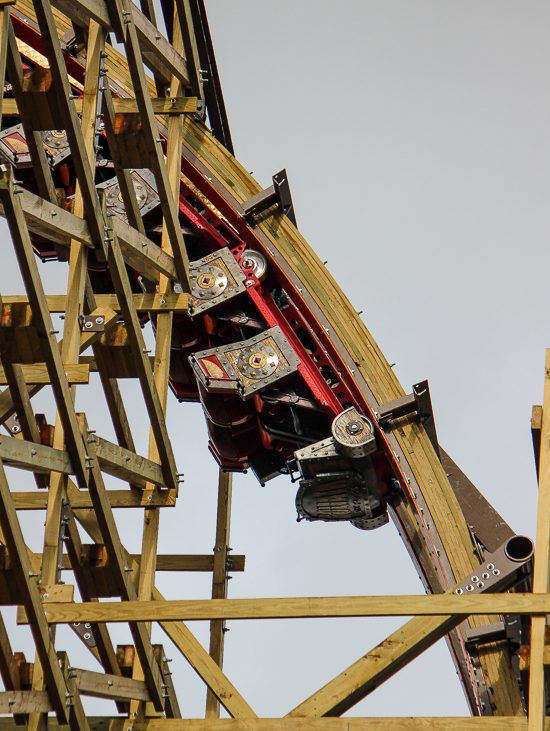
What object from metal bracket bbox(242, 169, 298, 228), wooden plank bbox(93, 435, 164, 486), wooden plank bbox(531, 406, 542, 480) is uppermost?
metal bracket bbox(242, 169, 298, 228)

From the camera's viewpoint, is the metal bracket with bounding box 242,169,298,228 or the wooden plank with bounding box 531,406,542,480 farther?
the metal bracket with bounding box 242,169,298,228

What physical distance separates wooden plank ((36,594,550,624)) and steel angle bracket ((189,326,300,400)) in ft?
12.9

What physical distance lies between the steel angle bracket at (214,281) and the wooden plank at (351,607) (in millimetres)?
4738

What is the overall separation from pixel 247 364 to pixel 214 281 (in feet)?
3.65

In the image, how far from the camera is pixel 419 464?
38.3 ft

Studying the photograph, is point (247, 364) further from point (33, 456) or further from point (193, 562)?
point (33, 456)

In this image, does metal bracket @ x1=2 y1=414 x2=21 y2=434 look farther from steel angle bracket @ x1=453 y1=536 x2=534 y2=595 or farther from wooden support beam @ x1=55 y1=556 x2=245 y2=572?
steel angle bracket @ x1=453 y1=536 x2=534 y2=595

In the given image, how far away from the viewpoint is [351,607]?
332 inches

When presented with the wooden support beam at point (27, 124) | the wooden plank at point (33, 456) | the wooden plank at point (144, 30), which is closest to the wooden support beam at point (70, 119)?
the wooden support beam at point (27, 124)

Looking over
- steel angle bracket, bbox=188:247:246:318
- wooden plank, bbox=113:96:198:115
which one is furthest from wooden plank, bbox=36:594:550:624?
wooden plank, bbox=113:96:198:115

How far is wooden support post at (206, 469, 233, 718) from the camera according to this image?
1280 cm

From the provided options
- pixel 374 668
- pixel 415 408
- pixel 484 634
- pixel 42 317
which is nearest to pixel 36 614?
pixel 42 317

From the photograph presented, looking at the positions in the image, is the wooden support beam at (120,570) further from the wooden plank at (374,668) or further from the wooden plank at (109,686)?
the wooden plank at (374,668)

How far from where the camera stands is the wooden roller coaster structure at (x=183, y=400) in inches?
337
